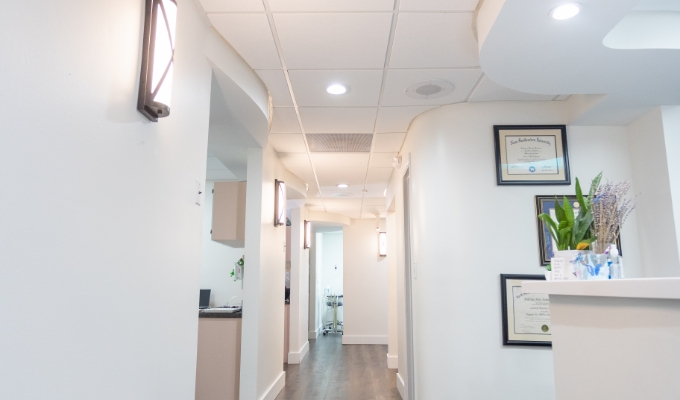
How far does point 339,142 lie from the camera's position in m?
4.42

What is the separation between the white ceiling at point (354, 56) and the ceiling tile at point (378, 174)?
130 cm

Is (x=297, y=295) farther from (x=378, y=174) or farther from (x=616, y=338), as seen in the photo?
(x=616, y=338)

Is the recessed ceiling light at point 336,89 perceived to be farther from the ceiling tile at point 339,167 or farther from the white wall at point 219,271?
the white wall at point 219,271

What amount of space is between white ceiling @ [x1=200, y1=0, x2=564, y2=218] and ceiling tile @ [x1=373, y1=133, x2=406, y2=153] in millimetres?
20

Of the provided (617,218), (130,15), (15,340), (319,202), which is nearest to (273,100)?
(130,15)

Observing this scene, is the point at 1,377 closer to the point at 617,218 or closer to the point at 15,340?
the point at 15,340

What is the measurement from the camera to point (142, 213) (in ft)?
5.20

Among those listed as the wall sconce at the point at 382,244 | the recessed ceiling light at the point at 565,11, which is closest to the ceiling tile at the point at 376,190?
the wall sconce at the point at 382,244

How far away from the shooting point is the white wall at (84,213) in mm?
979

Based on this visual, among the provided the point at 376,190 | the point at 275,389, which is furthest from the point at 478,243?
the point at 376,190

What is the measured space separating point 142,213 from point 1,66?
0.72 meters

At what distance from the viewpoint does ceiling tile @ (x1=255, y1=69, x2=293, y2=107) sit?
2.92 m

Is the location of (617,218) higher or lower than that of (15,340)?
higher

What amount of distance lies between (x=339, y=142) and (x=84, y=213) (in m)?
3.32
